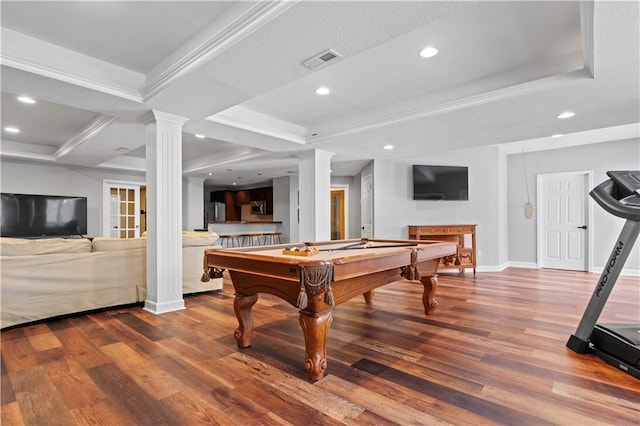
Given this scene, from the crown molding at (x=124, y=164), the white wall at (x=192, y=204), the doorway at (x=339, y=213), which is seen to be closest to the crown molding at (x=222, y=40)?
the crown molding at (x=124, y=164)

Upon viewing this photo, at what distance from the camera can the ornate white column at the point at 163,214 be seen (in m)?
3.60

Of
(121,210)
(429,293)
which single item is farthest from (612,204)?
(121,210)

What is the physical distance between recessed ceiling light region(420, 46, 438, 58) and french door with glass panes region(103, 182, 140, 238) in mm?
7683

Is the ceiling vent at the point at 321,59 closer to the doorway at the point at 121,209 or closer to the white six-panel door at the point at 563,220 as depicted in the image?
the white six-panel door at the point at 563,220

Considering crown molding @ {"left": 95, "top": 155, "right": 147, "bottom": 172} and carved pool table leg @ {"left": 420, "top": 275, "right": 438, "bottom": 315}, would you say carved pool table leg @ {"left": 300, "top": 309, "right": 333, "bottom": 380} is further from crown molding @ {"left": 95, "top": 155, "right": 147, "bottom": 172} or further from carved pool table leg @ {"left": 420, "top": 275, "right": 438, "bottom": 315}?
crown molding @ {"left": 95, "top": 155, "right": 147, "bottom": 172}

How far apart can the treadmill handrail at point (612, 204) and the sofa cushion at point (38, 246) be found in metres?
4.83

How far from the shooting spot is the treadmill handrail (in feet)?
7.38

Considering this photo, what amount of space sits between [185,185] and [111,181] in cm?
181

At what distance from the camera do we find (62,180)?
7.05 meters

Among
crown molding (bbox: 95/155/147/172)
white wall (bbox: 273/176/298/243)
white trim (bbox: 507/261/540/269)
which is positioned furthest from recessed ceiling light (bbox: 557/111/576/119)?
crown molding (bbox: 95/155/147/172)

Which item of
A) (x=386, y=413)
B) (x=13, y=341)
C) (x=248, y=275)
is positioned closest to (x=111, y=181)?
(x=13, y=341)

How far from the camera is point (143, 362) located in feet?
7.46

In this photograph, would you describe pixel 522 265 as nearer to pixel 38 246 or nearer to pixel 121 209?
pixel 38 246

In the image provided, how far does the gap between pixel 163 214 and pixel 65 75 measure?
1542 millimetres
